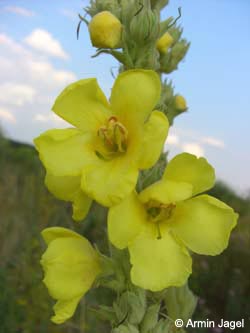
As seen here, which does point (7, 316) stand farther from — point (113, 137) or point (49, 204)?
point (113, 137)

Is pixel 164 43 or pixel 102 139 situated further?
pixel 164 43

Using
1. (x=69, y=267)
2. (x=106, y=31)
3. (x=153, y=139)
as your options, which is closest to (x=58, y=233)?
(x=69, y=267)

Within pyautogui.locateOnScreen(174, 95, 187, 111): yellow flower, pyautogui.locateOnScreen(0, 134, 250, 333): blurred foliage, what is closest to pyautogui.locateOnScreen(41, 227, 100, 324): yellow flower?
pyautogui.locateOnScreen(174, 95, 187, 111): yellow flower

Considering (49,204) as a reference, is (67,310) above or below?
above

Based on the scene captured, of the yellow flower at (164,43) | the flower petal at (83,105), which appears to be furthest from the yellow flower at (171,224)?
the yellow flower at (164,43)

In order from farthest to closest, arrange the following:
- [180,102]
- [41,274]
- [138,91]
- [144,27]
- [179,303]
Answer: [41,274]
[180,102]
[179,303]
[144,27]
[138,91]

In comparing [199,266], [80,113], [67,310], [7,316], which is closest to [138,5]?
[80,113]

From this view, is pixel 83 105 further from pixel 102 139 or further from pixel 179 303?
pixel 179 303
